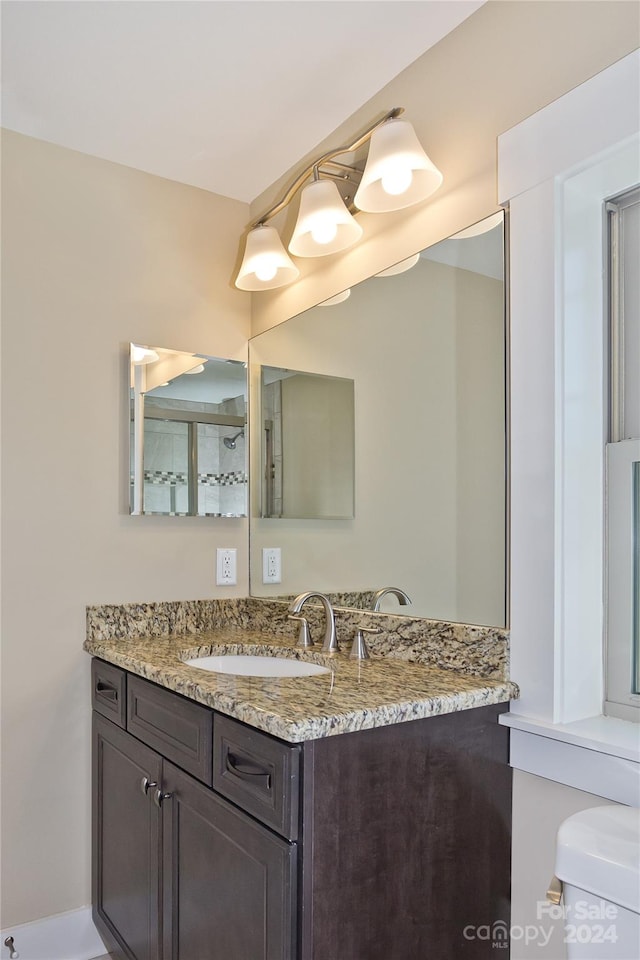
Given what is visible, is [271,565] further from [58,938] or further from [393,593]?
[58,938]

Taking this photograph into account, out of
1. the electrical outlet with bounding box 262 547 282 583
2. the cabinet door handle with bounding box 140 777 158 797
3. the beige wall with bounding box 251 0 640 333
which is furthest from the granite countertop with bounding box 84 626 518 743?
the beige wall with bounding box 251 0 640 333

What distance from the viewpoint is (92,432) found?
210 cm

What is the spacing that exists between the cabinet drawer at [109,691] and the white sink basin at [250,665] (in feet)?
0.60

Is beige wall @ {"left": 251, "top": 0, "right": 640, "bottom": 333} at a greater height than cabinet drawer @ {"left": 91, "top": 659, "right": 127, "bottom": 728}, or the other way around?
beige wall @ {"left": 251, "top": 0, "right": 640, "bottom": 333}

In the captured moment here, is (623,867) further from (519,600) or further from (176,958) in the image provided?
(176,958)

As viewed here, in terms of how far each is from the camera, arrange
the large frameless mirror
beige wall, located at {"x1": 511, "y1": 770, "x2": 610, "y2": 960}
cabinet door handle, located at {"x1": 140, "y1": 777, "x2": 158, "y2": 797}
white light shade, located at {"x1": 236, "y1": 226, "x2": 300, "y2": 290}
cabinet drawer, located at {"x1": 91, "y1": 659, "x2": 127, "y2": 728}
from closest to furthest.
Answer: beige wall, located at {"x1": 511, "y1": 770, "x2": 610, "y2": 960}
the large frameless mirror
cabinet door handle, located at {"x1": 140, "y1": 777, "x2": 158, "y2": 797}
cabinet drawer, located at {"x1": 91, "y1": 659, "x2": 127, "y2": 728}
white light shade, located at {"x1": 236, "y1": 226, "x2": 300, "y2": 290}

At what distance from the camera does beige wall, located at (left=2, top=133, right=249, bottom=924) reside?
1.95m

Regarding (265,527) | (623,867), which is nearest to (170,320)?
(265,527)

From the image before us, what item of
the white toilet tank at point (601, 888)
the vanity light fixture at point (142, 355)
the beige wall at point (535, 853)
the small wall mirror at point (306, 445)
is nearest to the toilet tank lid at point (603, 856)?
the white toilet tank at point (601, 888)

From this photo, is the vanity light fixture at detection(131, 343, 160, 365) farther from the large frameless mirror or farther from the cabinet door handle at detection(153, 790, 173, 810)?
the cabinet door handle at detection(153, 790, 173, 810)

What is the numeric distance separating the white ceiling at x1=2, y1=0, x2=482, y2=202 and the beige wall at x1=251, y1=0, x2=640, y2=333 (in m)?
0.06

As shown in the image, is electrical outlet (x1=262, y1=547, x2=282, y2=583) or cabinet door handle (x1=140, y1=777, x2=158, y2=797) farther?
electrical outlet (x1=262, y1=547, x2=282, y2=583)

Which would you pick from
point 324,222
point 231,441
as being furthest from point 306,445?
point 324,222

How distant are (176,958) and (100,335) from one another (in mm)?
1663
